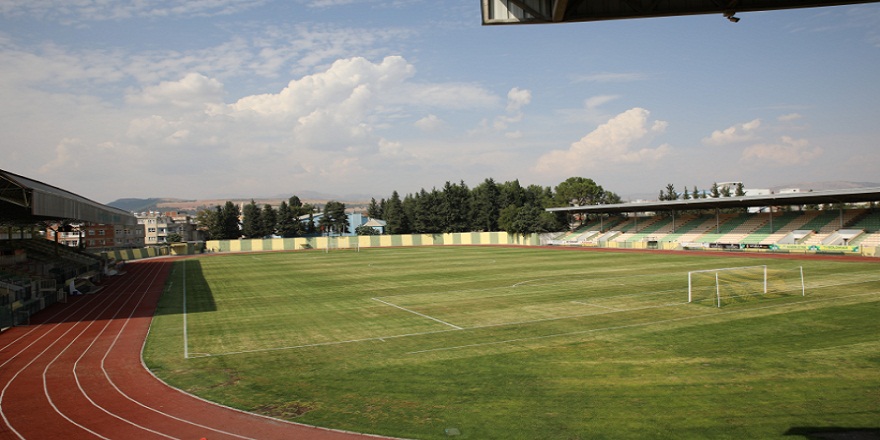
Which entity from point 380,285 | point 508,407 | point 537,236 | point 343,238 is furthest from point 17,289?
point 537,236

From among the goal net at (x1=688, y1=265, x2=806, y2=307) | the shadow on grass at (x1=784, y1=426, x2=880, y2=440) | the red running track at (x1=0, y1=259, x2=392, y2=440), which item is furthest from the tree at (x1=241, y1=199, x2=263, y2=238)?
the shadow on grass at (x1=784, y1=426, x2=880, y2=440)

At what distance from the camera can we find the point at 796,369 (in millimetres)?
13430

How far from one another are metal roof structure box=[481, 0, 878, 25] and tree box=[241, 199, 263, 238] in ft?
326

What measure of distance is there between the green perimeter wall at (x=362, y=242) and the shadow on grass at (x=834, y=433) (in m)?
71.1

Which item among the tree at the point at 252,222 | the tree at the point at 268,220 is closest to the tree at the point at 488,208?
the tree at the point at 268,220

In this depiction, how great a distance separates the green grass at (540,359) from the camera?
35.1ft

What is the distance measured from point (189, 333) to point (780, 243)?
53.4m

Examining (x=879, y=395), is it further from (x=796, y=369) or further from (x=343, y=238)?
(x=343, y=238)

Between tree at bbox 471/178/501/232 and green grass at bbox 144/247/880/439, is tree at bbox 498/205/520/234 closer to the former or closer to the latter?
tree at bbox 471/178/501/232

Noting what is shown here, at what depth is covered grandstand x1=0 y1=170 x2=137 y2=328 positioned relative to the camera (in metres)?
22.1

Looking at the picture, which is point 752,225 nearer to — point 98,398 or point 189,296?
point 189,296

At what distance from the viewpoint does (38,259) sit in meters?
39.3

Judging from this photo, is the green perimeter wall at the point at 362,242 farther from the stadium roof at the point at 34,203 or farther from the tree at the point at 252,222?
Result: the stadium roof at the point at 34,203

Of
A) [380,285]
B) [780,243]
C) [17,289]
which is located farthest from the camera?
[780,243]
